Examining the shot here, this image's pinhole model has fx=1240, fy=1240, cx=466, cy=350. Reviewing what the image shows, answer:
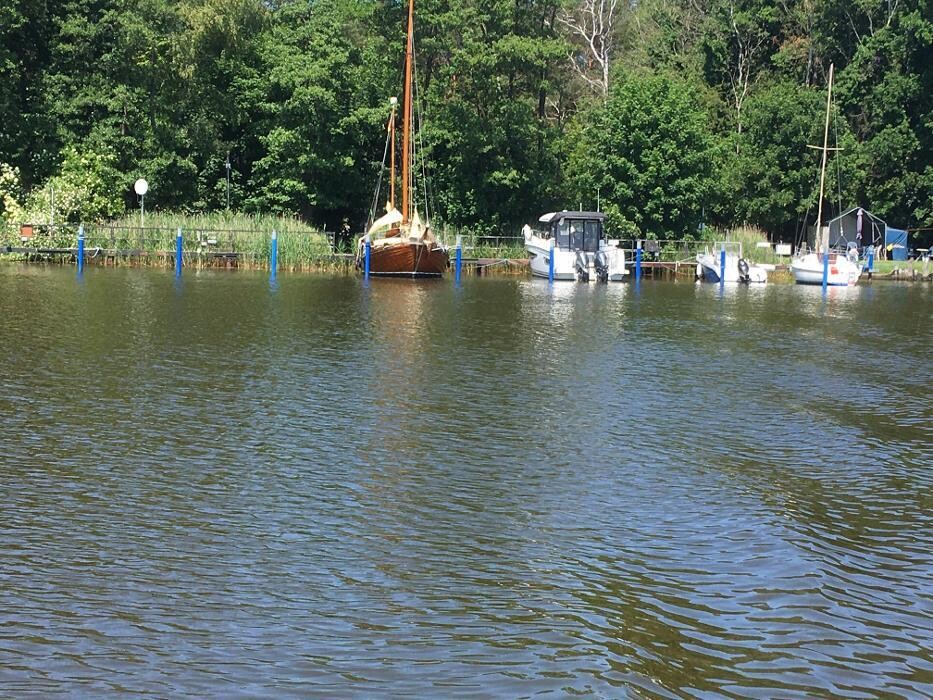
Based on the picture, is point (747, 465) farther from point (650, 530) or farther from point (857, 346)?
point (857, 346)

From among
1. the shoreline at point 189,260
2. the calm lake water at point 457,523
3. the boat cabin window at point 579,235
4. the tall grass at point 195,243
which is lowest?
the calm lake water at point 457,523

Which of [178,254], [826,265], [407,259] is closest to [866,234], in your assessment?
[826,265]

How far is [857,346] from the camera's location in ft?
Answer: 91.7

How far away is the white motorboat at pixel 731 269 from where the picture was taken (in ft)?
182

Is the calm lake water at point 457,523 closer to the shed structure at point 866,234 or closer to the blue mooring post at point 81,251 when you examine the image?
the blue mooring post at point 81,251

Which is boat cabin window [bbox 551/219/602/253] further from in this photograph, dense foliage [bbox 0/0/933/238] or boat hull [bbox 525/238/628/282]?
dense foliage [bbox 0/0/933/238]

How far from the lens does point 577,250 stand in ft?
178

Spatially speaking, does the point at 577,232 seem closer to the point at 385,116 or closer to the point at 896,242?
the point at 385,116

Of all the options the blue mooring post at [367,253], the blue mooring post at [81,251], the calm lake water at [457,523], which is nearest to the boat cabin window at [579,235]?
the blue mooring post at [367,253]

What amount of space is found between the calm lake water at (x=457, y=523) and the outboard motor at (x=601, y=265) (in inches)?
1168

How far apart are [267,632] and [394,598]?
1.11 meters

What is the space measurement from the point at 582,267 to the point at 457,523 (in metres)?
43.0

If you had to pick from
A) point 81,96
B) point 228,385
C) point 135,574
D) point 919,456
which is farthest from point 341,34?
point 135,574

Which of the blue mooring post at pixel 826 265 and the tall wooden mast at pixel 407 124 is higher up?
the tall wooden mast at pixel 407 124
